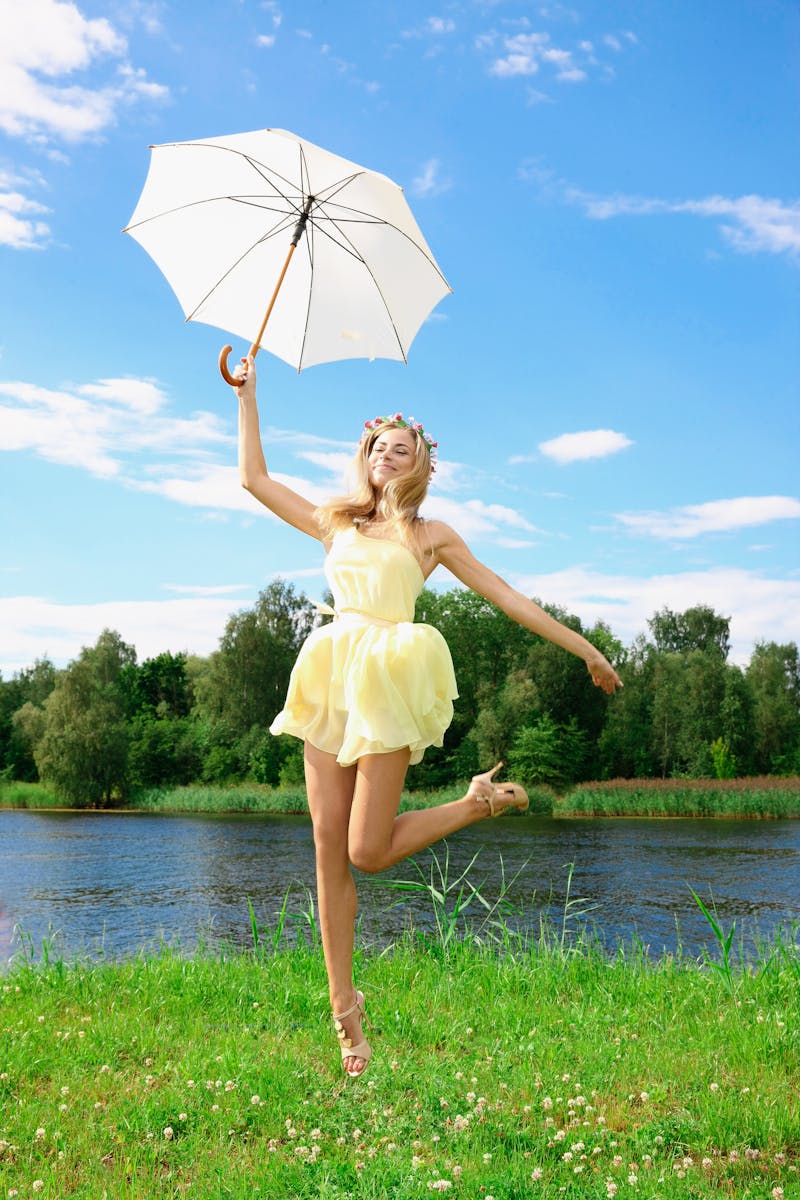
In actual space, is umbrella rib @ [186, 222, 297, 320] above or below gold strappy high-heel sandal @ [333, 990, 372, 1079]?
above

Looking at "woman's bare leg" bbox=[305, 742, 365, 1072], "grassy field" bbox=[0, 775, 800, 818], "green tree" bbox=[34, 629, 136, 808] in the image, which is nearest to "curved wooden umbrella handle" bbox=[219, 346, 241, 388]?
"woman's bare leg" bbox=[305, 742, 365, 1072]

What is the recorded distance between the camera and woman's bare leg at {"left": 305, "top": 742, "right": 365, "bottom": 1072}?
153 inches

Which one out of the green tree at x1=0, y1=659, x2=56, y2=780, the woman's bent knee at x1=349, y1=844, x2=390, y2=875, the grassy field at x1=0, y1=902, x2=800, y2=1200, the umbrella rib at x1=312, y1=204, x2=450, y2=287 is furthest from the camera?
the green tree at x1=0, y1=659, x2=56, y2=780

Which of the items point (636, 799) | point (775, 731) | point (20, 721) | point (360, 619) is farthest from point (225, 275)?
point (20, 721)

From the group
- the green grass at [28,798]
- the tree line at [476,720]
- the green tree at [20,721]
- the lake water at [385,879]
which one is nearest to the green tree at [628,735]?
the tree line at [476,720]

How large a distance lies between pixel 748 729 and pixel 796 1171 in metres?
45.5

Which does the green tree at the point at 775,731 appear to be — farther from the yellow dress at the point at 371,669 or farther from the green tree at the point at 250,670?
the yellow dress at the point at 371,669

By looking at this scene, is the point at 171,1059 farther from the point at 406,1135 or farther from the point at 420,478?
the point at 420,478

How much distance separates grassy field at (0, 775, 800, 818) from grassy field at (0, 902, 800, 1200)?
2277cm

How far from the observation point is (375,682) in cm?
375

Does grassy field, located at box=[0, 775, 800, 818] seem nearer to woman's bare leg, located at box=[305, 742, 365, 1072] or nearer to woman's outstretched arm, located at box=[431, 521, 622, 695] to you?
woman's bare leg, located at box=[305, 742, 365, 1072]

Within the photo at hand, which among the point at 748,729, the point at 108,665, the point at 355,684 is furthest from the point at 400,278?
the point at 108,665

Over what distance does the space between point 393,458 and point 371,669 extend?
3.24ft

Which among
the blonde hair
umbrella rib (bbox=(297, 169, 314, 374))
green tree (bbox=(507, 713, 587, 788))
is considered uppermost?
umbrella rib (bbox=(297, 169, 314, 374))
